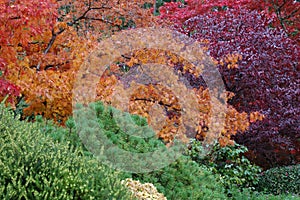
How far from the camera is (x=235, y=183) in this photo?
7008 mm

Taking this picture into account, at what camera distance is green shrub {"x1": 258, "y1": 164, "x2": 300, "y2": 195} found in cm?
751

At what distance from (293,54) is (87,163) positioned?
5.72m

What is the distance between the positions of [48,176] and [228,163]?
4918mm

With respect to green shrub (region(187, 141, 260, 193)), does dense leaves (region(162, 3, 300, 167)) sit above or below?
above

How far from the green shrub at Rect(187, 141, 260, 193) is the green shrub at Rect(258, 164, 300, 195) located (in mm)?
463

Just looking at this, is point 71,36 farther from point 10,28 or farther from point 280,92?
point 280,92

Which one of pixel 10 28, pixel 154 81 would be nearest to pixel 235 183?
pixel 154 81

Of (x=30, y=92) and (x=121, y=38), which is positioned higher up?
(x=121, y=38)

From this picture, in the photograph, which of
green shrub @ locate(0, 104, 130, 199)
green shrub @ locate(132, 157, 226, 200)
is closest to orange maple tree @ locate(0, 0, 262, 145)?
green shrub @ locate(132, 157, 226, 200)

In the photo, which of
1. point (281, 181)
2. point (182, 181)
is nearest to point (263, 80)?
point (281, 181)

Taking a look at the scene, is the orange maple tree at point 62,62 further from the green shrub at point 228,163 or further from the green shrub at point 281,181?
the green shrub at point 281,181

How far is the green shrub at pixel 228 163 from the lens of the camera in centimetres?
659

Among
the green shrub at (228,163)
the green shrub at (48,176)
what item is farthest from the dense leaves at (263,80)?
the green shrub at (48,176)

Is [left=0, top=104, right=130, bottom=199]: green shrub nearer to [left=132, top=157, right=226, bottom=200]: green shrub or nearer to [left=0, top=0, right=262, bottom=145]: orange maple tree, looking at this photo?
[left=132, top=157, right=226, bottom=200]: green shrub
